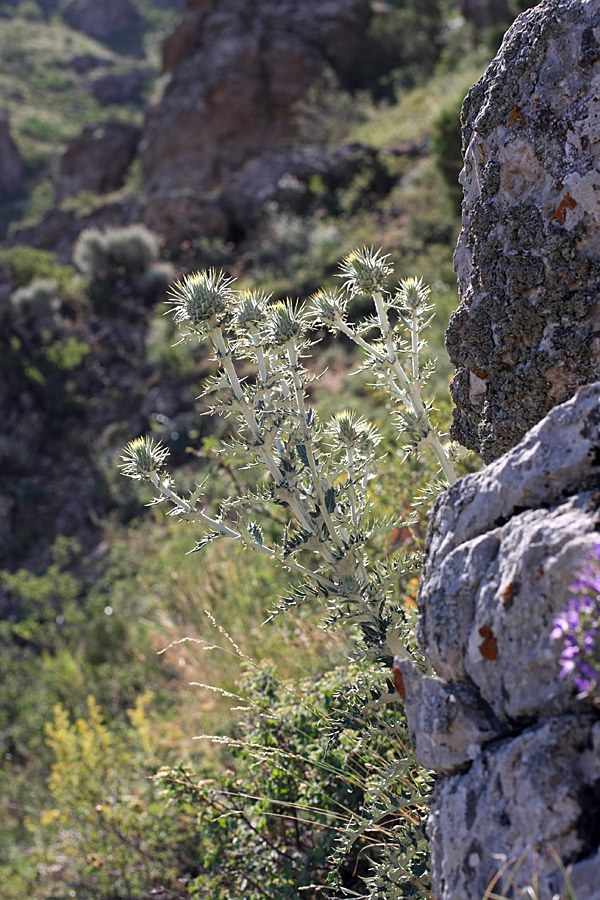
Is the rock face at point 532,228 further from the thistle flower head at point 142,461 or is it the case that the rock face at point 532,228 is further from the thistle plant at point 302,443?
the thistle flower head at point 142,461

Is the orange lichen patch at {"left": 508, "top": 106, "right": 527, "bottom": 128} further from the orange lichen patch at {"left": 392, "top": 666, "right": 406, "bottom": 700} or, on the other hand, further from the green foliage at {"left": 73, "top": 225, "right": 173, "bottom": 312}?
the green foliage at {"left": 73, "top": 225, "right": 173, "bottom": 312}

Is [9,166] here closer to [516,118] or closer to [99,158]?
[99,158]

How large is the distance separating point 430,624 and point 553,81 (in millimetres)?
1558

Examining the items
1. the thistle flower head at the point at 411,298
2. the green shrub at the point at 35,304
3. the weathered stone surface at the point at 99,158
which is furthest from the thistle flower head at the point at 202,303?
the weathered stone surface at the point at 99,158

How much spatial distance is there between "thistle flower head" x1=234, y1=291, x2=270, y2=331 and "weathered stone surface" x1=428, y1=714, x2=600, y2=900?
4.28ft

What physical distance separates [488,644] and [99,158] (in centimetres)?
2306

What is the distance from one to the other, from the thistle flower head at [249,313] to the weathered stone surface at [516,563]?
2.64ft

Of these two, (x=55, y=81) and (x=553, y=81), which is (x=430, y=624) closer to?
(x=553, y=81)

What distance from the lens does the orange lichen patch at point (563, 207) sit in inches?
78.2

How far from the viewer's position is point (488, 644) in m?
1.46

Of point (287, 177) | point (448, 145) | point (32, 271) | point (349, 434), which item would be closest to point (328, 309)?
point (349, 434)

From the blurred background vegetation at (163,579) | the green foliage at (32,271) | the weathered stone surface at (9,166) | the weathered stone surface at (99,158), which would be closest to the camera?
the blurred background vegetation at (163,579)

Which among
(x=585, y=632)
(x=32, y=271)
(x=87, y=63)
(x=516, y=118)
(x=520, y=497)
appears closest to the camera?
(x=585, y=632)

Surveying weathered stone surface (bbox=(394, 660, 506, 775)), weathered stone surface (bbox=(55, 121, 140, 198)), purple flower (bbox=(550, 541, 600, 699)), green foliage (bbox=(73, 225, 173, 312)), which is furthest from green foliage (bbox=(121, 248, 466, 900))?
weathered stone surface (bbox=(55, 121, 140, 198))
